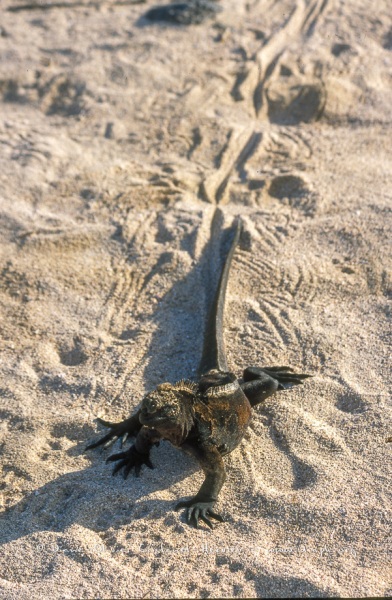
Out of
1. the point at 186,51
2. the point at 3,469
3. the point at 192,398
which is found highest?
the point at 186,51

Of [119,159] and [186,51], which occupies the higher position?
[186,51]

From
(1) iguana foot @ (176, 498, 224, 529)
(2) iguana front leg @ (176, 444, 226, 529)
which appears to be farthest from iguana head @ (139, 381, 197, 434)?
(1) iguana foot @ (176, 498, 224, 529)

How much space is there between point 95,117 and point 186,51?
137 cm

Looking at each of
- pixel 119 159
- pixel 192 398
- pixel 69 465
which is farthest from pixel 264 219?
pixel 69 465

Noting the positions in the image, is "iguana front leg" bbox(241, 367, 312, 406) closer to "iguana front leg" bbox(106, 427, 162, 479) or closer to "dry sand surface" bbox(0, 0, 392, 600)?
"dry sand surface" bbox(0, 0, 392, 600)

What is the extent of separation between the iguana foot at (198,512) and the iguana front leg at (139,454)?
1.22 ft

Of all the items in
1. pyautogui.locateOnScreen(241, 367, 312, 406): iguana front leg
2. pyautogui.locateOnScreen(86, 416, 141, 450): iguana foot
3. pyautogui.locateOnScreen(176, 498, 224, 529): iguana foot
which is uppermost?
pyautogui.locateOnScreen(241, 367, 312, 406): iguana front leg

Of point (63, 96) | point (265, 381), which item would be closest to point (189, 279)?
point (265, 381)

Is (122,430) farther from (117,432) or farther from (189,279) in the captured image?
(189,279)

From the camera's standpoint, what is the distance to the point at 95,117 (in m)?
6.00

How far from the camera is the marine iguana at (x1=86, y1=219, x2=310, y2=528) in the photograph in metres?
3.17

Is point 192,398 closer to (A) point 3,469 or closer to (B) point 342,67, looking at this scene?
(A) point 3,469

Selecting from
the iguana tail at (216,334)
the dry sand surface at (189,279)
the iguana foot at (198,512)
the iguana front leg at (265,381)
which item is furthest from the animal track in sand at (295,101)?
the iguana foot at (198,512)

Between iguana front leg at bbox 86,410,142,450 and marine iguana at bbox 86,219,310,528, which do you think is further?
iguana front leg at bbox 86,410,142,450
